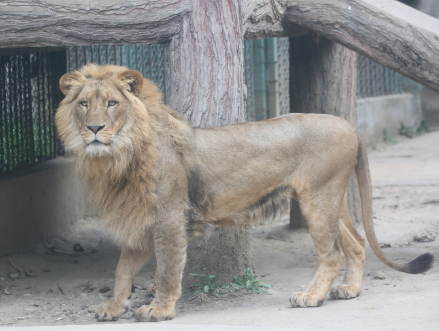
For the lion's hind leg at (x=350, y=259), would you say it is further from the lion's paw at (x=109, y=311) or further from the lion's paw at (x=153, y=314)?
the lion's paw at (x=109, y=311)

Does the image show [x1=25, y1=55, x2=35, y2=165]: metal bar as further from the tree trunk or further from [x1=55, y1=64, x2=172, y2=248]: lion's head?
[x1=55, y1=64, x2=172, y2=248]: lion's head

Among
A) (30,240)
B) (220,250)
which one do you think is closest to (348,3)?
(220,250)

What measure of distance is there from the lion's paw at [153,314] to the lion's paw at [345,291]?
4.10ft

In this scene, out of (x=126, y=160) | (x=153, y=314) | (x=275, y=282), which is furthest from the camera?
(x=275, y=282)

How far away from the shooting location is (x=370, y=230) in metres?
4.59

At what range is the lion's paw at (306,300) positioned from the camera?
429cm

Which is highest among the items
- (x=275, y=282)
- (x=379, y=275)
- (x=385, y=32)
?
(x=385, y=32)

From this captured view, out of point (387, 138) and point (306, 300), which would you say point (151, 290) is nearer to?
point (306, 300)

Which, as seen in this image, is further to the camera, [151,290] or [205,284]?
[151,290]

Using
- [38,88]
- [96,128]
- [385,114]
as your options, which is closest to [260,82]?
[385,114]

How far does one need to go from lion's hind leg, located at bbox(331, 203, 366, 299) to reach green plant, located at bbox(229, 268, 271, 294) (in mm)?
606

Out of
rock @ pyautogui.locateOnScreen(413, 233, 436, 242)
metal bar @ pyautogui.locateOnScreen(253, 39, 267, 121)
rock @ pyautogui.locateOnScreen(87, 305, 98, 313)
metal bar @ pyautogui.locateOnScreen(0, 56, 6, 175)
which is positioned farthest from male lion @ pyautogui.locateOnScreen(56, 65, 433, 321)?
metal bar @ pyautogui.locateOnScreen(253, 39, 267, 121)

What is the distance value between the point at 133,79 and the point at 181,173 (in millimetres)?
712

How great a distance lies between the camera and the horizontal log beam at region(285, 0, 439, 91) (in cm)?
500
